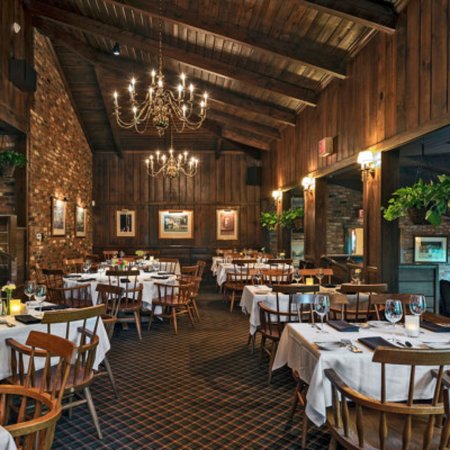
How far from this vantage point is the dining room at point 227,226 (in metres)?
2.71

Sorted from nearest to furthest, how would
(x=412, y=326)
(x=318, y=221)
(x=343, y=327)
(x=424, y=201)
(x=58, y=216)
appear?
(x=412, y=326), (x=343, y=327), (x=424, y=201), (x=318, y=221), (x=58, y=216)

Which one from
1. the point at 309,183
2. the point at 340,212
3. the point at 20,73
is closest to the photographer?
the point at 20,73

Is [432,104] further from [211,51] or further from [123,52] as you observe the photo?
[123,52]

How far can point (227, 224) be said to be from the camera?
43.8ft

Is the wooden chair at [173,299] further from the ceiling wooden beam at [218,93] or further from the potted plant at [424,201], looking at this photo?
the ceiling wooden beam at [218,93]

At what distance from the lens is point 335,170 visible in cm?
722

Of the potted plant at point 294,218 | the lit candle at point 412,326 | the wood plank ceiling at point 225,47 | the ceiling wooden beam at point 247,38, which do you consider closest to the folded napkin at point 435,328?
the lit candle at point 412,326

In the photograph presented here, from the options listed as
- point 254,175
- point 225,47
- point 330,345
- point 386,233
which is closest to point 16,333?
point 330,345

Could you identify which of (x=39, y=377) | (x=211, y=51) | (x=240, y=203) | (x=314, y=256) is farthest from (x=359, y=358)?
(x=240, y=203)

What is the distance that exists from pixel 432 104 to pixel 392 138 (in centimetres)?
89

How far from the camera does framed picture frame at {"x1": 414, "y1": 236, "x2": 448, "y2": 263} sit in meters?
10.3

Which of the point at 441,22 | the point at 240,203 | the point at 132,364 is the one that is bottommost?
the point at 132,364

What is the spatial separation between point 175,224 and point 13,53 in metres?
7.25

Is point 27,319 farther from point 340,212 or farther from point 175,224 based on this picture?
point 175,224
